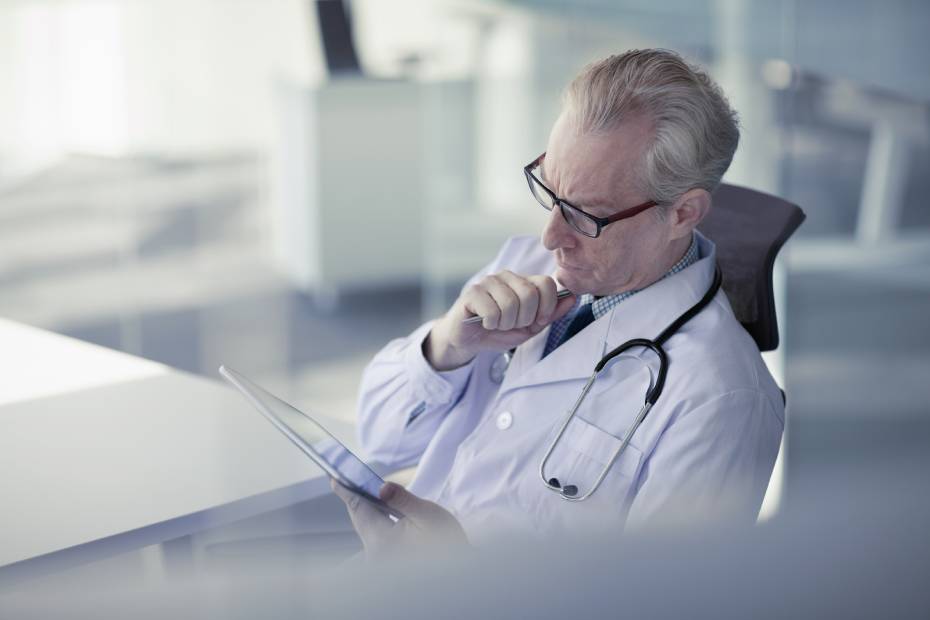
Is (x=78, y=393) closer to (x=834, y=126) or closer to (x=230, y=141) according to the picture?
(x=834, y=126)

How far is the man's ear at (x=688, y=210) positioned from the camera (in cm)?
129

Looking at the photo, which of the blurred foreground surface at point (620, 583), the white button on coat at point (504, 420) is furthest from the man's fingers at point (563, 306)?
the blurred foreground surface at point (620, 583)

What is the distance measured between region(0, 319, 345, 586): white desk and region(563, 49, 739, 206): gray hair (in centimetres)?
55

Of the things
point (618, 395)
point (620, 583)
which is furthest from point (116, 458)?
point (620, 583)

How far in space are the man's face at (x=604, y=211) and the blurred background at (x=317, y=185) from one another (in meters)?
1.59

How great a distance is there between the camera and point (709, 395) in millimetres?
1200

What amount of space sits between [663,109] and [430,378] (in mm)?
461

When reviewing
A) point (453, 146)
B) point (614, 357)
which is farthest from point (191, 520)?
point (453, 146)

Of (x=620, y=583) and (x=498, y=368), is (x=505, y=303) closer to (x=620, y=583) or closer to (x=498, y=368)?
(x=498, y=368)

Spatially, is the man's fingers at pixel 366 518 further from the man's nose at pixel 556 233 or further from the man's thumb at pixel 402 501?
the man's nose at pixel 556 233

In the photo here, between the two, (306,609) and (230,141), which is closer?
(306,609)

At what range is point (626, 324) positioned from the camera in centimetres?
134

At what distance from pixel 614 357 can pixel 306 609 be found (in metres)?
1.01

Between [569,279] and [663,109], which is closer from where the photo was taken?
[663,109]
